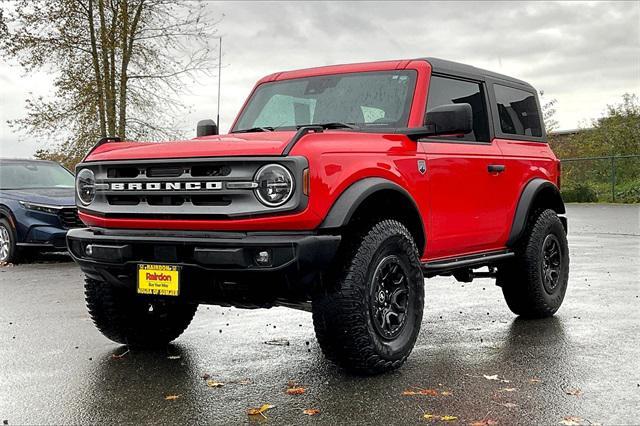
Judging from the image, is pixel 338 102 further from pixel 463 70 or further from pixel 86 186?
pixel 86 186

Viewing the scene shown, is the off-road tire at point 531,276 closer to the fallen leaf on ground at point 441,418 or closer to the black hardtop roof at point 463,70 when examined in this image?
the black hardtop roof at point 463,70

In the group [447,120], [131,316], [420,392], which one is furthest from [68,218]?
[420,392]

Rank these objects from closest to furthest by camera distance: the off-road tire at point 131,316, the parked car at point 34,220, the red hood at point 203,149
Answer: the red hood at point 203,149 < the off-road tire at point 131,316 < the parked car at point 34,220

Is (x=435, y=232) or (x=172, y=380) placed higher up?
(x=435, y=232)

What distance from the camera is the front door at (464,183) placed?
559 centimetres

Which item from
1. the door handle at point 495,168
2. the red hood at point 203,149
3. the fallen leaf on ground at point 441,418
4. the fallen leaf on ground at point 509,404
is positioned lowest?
the fallen leaf on ground at point 441,418

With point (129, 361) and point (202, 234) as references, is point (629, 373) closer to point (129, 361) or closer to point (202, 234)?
point (202, 234)

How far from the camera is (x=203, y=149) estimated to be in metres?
4.64

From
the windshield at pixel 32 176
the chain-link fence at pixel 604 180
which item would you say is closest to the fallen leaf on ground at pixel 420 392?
the windshield at pixel 32 176

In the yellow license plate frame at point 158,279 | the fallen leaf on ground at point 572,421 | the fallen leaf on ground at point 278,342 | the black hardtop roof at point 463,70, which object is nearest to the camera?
the fallen leaf on ground at point 572,421

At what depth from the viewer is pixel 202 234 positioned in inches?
180

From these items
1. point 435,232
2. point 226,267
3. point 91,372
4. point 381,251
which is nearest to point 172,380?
point 91,372

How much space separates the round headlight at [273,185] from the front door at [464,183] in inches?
54.7

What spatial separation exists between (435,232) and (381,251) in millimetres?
832
